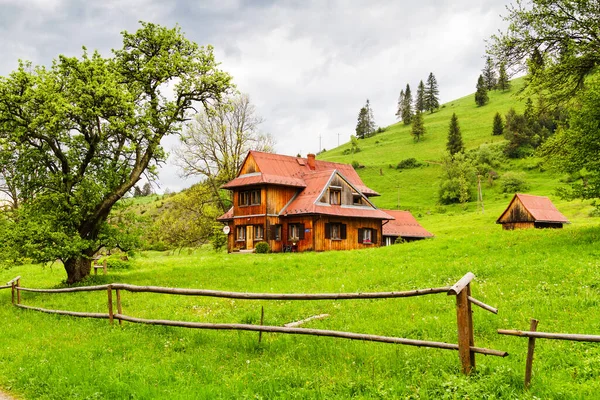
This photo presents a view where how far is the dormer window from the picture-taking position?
43478 millimetres

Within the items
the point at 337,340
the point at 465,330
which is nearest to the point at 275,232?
the point at 337,340

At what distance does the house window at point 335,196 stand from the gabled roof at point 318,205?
51cm

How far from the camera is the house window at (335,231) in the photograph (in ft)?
140

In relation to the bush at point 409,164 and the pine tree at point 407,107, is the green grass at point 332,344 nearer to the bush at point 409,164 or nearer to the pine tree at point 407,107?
the bush at point 409,164

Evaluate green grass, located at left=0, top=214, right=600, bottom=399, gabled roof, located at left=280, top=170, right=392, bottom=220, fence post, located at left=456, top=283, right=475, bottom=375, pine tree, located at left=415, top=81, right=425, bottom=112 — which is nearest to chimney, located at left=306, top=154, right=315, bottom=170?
gabled roof, located at left=280, top=170, right=392, bottom=220

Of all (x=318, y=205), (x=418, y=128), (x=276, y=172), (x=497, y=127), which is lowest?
(x=318, y=205)

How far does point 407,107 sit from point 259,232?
485ft

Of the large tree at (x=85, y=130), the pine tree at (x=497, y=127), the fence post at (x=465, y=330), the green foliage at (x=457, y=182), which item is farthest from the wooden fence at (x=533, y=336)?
the pine tree at (x=497, y=127)

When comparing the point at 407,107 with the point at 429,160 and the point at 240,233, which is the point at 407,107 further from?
the point at 240,233

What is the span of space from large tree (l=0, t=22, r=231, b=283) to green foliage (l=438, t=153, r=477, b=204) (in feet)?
223

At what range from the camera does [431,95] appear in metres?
187

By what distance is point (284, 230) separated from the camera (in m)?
43.4

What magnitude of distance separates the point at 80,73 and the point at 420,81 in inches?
7172

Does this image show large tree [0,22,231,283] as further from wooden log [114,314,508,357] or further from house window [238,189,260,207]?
house window [238,189,260,207]
